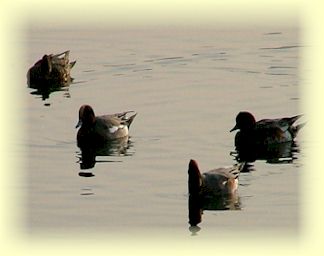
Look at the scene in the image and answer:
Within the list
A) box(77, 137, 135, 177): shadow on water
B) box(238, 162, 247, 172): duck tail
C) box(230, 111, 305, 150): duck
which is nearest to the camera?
box(238, 162, 247, 172): duck tail

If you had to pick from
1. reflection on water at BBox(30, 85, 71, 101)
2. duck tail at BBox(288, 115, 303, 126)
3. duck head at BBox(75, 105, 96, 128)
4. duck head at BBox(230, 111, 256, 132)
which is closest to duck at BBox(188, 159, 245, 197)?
duck head at BBox(230, 111, 256, 132)

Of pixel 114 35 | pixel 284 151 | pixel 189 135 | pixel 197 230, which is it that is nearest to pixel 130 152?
pixel 189 135

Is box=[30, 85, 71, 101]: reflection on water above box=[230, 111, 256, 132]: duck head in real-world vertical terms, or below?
above

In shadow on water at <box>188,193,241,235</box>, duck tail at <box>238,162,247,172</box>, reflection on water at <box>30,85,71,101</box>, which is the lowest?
shadow on water at <box>188,193,241,235</box>

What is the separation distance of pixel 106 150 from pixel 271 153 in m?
2.51

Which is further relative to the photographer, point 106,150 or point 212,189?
point 106,150

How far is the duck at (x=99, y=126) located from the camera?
2119cm

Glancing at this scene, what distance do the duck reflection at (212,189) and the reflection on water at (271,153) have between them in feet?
5.88

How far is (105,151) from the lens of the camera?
68.1 ft

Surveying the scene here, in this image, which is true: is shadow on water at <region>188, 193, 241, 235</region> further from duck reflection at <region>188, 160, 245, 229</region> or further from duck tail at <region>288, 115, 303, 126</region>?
duck tail at <region>288, 115, 303, 126</region>

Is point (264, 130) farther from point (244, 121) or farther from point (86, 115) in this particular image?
point (86, 115)

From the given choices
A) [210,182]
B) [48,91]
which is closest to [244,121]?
[210,182]

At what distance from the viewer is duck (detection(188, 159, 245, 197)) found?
1780cm

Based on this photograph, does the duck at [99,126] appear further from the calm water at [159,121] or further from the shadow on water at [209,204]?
the shadow on water at [209,204]
